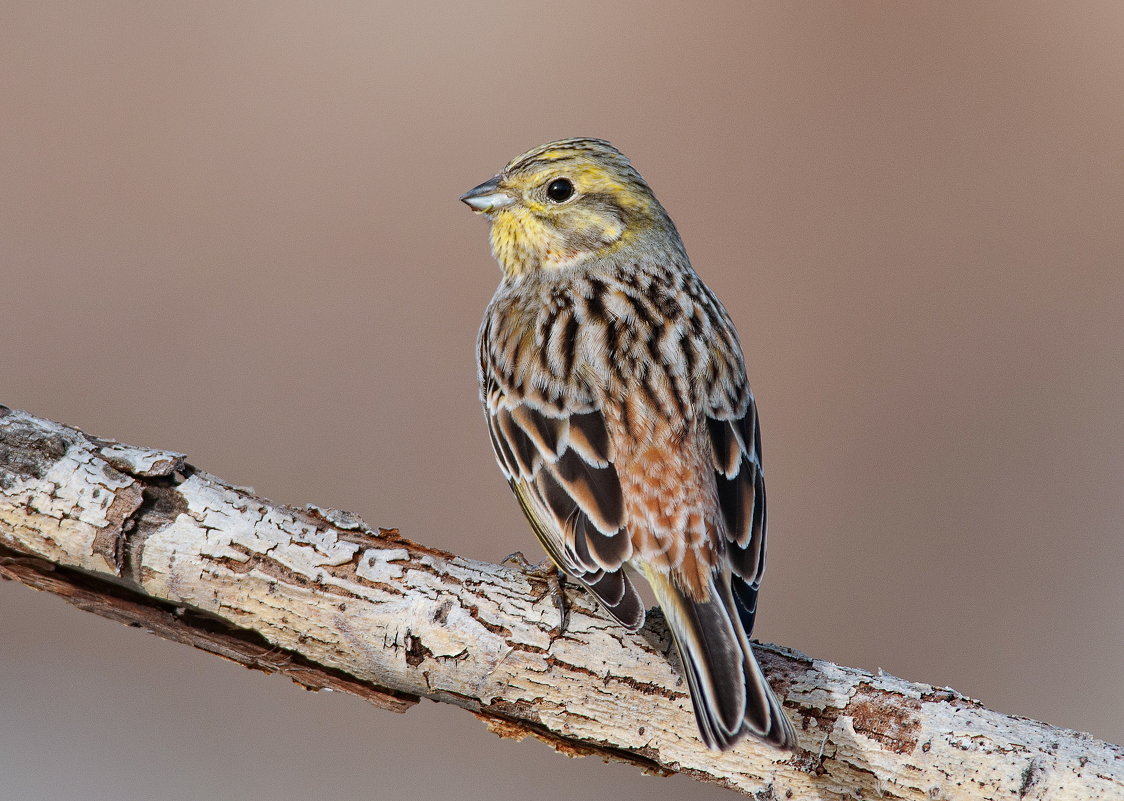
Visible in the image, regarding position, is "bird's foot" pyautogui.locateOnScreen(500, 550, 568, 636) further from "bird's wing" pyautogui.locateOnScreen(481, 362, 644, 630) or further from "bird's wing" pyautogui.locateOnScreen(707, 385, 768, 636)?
"bird's wing" pyautogui.locateOnScreen(707, 385, 768, 636)

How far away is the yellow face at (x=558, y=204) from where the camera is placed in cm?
408

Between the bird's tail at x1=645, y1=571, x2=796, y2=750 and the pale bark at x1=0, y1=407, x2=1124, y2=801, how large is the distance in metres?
0.18

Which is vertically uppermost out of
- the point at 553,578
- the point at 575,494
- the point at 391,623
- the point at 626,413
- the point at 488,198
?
the point at 488,198

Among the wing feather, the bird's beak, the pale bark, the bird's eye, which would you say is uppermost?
the bird's eye

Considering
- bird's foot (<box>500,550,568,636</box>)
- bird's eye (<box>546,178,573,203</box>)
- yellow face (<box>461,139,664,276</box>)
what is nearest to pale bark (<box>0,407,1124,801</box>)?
bird's foot (<box>500,550,568,636</box>)

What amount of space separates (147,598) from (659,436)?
1.60m

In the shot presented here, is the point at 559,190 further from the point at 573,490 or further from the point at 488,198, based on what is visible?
the point at 573,490

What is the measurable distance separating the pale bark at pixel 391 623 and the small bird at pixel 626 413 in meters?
0.21

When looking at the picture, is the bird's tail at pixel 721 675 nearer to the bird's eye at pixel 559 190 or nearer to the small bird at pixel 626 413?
the small bird at pixel 626 413

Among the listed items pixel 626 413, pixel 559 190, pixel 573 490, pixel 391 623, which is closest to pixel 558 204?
pixel 559 190

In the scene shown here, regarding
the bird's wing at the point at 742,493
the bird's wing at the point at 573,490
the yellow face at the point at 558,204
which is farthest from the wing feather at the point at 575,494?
the yellow face at the point at 558,204

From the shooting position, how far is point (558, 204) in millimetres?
4082

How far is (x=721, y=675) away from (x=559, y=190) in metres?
2.08

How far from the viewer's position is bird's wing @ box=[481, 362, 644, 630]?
9.66ft
